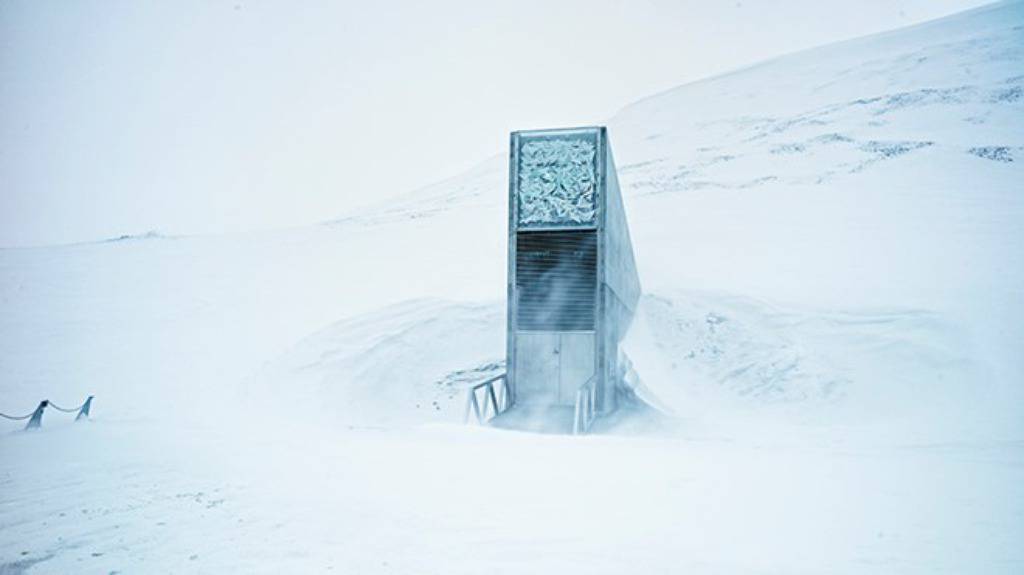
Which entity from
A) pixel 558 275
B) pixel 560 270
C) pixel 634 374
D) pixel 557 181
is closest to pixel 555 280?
pixel 558 275

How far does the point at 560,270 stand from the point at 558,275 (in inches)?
4.0

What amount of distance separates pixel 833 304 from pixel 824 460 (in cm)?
1223

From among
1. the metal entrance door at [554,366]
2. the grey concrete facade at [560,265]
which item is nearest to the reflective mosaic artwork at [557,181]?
the grey concrete facade at [560,265]

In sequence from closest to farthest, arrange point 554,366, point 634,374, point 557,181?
point 557,181 → point 554,366 → point 634,374

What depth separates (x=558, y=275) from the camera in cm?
1273

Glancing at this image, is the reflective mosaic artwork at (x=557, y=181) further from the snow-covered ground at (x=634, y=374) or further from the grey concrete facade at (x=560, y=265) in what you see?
the snow-covered ground at (x=634, y=374)

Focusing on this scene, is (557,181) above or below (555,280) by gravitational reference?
above

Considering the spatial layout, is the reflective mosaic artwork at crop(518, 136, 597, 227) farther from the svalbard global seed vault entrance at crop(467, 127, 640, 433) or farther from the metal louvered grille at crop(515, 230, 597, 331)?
the metal louvered grille at crop(515, 230, 597, 331)

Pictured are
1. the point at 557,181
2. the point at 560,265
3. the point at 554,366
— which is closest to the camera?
the point at 557,181

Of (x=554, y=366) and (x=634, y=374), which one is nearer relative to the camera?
(x=554, y=366)

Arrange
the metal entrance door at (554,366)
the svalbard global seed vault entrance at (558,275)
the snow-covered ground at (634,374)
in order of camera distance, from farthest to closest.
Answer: the metal entrance door at (554,366), the svalbard global seed vault entrance at (558,275), the snow-covered ground at (634,374)

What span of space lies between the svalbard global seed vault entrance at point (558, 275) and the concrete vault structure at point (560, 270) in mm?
18

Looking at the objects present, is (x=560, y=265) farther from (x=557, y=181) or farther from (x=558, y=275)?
(x=557, y=181)

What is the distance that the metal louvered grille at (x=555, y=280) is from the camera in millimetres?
12539
